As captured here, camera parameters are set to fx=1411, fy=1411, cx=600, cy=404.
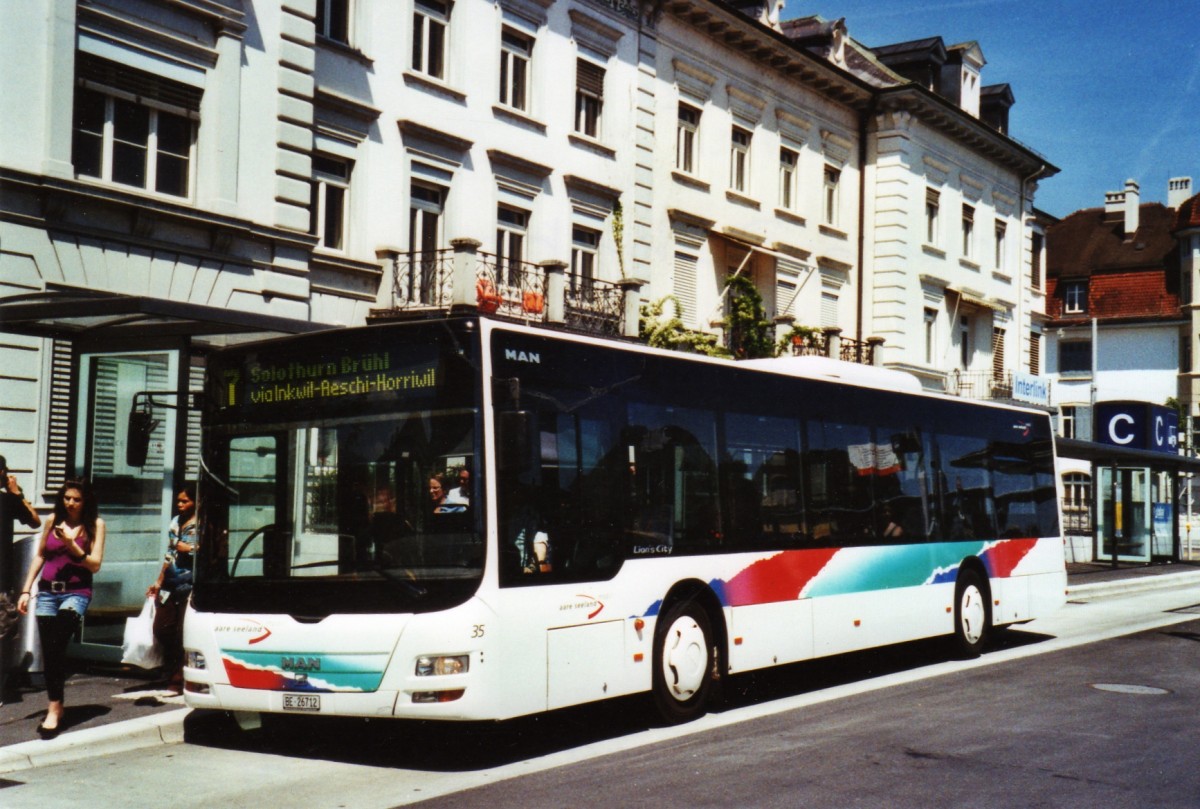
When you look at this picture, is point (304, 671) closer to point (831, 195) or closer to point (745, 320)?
point (745, 320)

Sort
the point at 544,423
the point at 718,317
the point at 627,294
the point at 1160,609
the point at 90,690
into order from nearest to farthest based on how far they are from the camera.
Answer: the point at 544,423 → the point at 90,690 → the point at 1160,609 → the point at 627,294 → the point at 718,317

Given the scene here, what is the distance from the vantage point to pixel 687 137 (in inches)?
1159

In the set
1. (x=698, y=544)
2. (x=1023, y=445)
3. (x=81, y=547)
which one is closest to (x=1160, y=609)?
(x=1023, y=445)

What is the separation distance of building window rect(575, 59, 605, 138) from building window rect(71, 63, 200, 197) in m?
9.64

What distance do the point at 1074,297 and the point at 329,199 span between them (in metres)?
59.9

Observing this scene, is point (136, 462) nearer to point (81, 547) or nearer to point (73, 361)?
point (81, 547)

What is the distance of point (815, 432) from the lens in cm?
1288

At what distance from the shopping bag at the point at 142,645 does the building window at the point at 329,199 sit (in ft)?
32.4

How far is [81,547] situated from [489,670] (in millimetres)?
3355

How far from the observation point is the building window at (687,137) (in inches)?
1144

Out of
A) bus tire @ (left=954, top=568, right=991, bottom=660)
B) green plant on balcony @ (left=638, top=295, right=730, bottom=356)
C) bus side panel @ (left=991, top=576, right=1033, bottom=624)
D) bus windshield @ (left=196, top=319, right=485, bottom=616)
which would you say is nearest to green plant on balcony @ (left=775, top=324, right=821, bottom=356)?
green plant on balcony @ (left=638, top=295, right=730, bottom=356)

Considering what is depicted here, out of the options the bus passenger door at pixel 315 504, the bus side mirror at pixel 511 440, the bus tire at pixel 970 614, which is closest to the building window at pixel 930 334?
the bus tire at pixel 970 614

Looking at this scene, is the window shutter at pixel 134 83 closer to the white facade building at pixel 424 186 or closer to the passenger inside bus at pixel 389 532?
the white facade building at pixel 424 186

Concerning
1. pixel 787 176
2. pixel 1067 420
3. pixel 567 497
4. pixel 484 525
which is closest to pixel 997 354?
pixel 787 176
